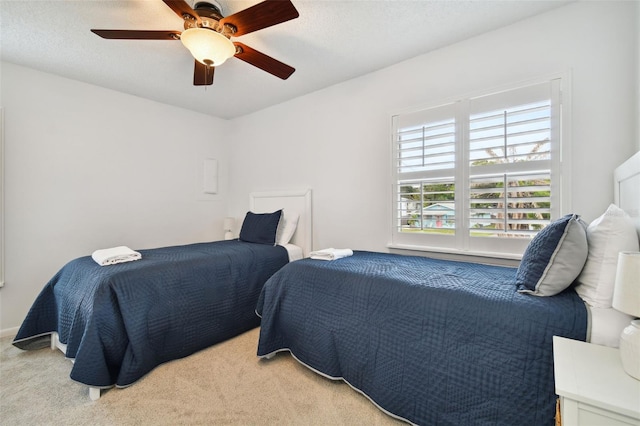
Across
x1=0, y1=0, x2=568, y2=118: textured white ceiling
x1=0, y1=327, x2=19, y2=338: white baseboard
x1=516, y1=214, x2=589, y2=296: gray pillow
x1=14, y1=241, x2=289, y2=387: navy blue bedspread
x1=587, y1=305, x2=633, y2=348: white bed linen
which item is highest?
x1=0, y1=0, x2=568, y2=118: textured white ceiling

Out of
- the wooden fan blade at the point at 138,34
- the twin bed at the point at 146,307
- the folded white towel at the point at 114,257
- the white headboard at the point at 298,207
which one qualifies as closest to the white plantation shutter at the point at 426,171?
the white headboard at the point at 298,207

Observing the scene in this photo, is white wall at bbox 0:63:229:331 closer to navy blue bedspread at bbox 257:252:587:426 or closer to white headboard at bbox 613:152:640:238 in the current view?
navy blue bedspread at bbox 257:252:587:426

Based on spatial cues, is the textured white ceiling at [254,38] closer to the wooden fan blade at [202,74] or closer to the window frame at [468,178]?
the wooden fan blade at [202,74]

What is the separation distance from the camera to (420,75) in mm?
2568

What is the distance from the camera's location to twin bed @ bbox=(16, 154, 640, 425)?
119cm

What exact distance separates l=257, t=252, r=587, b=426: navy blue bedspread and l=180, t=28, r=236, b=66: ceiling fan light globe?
1.52 m

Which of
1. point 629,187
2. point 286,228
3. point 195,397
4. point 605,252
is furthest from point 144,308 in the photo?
point 629,187

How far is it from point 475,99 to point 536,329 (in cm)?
179

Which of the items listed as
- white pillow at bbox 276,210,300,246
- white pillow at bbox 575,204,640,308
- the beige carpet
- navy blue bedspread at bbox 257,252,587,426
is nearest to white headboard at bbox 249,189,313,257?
white pillow at bbox 276,210,300,246

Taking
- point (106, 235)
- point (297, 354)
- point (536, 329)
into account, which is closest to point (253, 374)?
point (297, 354)

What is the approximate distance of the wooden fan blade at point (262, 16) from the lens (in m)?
1.49

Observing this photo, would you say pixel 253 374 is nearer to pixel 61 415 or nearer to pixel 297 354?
pixel 297 354

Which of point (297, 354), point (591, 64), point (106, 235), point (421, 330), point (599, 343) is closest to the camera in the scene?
point (599, 343)

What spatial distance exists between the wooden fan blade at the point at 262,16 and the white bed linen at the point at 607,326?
6.36 ft
